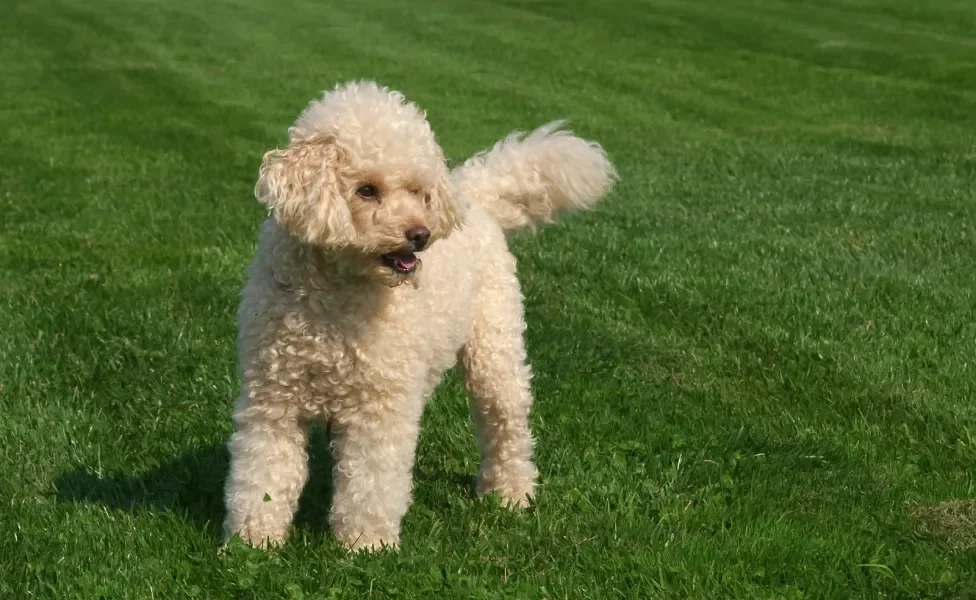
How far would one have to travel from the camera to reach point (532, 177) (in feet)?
21.6

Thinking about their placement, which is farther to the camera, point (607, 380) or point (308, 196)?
point (607, 380)

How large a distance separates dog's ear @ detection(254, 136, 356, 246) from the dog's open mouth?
0.21 m

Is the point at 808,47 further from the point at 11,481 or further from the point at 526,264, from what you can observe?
the point at 11,481

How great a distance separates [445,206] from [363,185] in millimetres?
376

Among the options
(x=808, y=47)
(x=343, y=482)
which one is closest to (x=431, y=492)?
(x=343, y=482)

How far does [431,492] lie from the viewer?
A: 601cm

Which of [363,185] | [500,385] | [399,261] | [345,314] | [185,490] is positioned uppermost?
[363,185]

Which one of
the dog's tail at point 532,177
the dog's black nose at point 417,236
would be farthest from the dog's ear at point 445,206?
the dog's tail at point 532,177

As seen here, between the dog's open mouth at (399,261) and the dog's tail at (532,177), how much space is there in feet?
5.22

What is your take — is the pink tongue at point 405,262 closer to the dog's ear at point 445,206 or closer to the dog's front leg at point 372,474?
the dog's ear at point 445,206

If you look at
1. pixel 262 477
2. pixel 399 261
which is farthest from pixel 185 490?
pixel 399 261

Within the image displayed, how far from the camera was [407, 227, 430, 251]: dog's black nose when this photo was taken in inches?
191

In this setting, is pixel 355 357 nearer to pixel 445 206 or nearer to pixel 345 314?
pixel 345 314

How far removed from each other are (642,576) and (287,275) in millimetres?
1829
